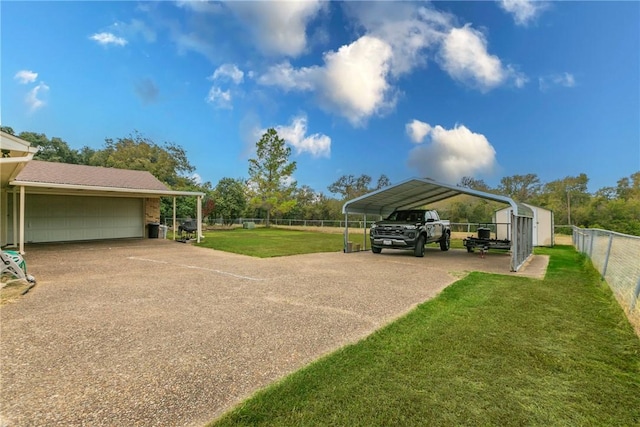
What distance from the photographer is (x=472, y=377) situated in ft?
9.66

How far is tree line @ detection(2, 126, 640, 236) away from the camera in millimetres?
30859

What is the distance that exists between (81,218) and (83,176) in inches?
89.4

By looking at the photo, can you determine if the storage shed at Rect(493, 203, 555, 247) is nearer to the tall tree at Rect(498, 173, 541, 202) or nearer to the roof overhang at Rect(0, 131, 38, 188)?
the roof overhang at Rect(0, 131, 38, 188)

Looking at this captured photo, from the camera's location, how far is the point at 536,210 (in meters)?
18.0

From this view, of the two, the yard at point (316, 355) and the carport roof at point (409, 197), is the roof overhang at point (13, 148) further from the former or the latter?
the carport roof at point (409, 197)

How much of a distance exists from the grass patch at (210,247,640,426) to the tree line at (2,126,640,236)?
27.2 m

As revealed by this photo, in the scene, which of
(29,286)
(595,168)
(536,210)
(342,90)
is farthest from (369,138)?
(29,286)

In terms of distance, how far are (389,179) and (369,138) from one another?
67.9ft

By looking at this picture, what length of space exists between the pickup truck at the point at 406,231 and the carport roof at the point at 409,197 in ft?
3.15

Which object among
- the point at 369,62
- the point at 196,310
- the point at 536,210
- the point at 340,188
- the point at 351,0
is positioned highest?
the point at 351,0

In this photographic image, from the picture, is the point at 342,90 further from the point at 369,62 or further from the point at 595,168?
the point at 595,168

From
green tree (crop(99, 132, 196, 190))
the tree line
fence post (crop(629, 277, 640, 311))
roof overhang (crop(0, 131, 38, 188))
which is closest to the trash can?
the tree line

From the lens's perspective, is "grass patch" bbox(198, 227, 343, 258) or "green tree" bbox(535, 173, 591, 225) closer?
"grass patch" bbox(198, 227, 343, 258)

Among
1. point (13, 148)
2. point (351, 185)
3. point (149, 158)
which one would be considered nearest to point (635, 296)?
point (13, 148)
